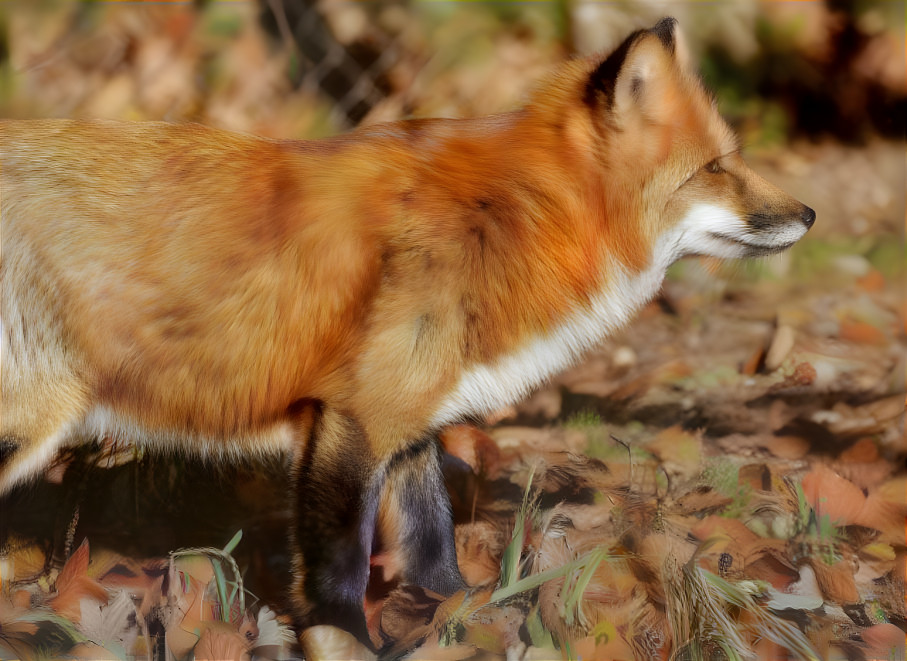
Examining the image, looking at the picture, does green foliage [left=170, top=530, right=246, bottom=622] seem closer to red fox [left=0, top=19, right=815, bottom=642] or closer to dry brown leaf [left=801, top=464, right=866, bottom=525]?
red fox [left=0, top=19, right=815, bottom=642]

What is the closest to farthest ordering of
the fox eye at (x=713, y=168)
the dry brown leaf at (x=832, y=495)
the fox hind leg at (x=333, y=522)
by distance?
the fox hind leg at (x=333, y=522) < the fox eye at (x=713, y=168) < the dry brown leaf at (x=832, y=495)

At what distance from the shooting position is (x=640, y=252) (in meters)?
1.50

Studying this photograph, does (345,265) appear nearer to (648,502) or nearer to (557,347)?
(557,347)

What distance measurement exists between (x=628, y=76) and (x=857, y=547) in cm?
117

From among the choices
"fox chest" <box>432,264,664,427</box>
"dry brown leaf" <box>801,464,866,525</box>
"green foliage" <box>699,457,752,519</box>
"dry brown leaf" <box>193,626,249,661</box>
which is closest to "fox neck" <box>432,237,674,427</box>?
"fox chest" <box>432,264,664,427</box>

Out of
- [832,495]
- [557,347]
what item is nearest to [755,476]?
[832,495]

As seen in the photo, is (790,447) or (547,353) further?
(790,447)

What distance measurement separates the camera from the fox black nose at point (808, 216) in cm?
154

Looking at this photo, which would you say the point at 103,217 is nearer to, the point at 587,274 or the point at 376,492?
the point at 376,492

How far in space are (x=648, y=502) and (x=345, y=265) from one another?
85 cm

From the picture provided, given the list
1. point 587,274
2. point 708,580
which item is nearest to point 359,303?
point 587,274

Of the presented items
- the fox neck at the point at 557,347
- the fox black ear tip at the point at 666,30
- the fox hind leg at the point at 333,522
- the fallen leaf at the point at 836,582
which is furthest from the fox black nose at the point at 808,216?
the fox hind leg at the point at 333,522

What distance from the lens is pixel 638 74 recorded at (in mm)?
1436

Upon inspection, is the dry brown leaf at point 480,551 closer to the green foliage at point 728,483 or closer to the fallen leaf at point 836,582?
the green foliage at point 728,483
